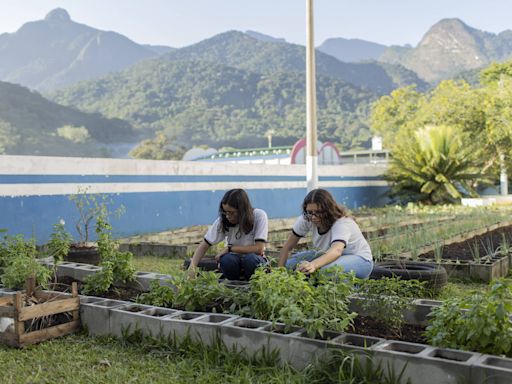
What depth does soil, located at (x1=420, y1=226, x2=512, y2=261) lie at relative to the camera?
7324 mm

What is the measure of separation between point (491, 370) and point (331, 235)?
2.06m

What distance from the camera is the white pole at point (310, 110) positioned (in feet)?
39.4

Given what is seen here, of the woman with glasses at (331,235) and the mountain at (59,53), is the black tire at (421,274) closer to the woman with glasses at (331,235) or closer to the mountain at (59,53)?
the woman with glasses at (331,235)

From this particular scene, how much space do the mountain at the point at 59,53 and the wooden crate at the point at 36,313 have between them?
147m

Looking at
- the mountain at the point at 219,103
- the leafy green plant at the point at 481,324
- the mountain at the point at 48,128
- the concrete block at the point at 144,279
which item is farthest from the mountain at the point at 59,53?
the leafy green plant at the point at 481,324

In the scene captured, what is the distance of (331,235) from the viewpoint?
15.0 feet

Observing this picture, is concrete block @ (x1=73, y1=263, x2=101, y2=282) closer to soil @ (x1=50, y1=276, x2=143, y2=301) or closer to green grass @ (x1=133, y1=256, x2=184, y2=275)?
soil @ (x1=50, y1=276, x2=143, y2=301)

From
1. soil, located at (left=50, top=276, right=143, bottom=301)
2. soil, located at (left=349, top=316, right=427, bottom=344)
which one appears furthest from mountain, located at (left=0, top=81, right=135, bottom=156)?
soil, located at (left=349, top=316, right=427, bottom=344)

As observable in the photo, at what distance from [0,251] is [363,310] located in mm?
3931

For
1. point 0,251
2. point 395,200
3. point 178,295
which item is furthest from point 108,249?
point 395,200

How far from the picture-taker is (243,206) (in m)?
4.97

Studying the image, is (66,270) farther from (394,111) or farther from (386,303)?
(394,111)

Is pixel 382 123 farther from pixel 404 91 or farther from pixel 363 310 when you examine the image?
pixel 363 310

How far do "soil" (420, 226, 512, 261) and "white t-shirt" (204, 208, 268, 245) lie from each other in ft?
8.70
